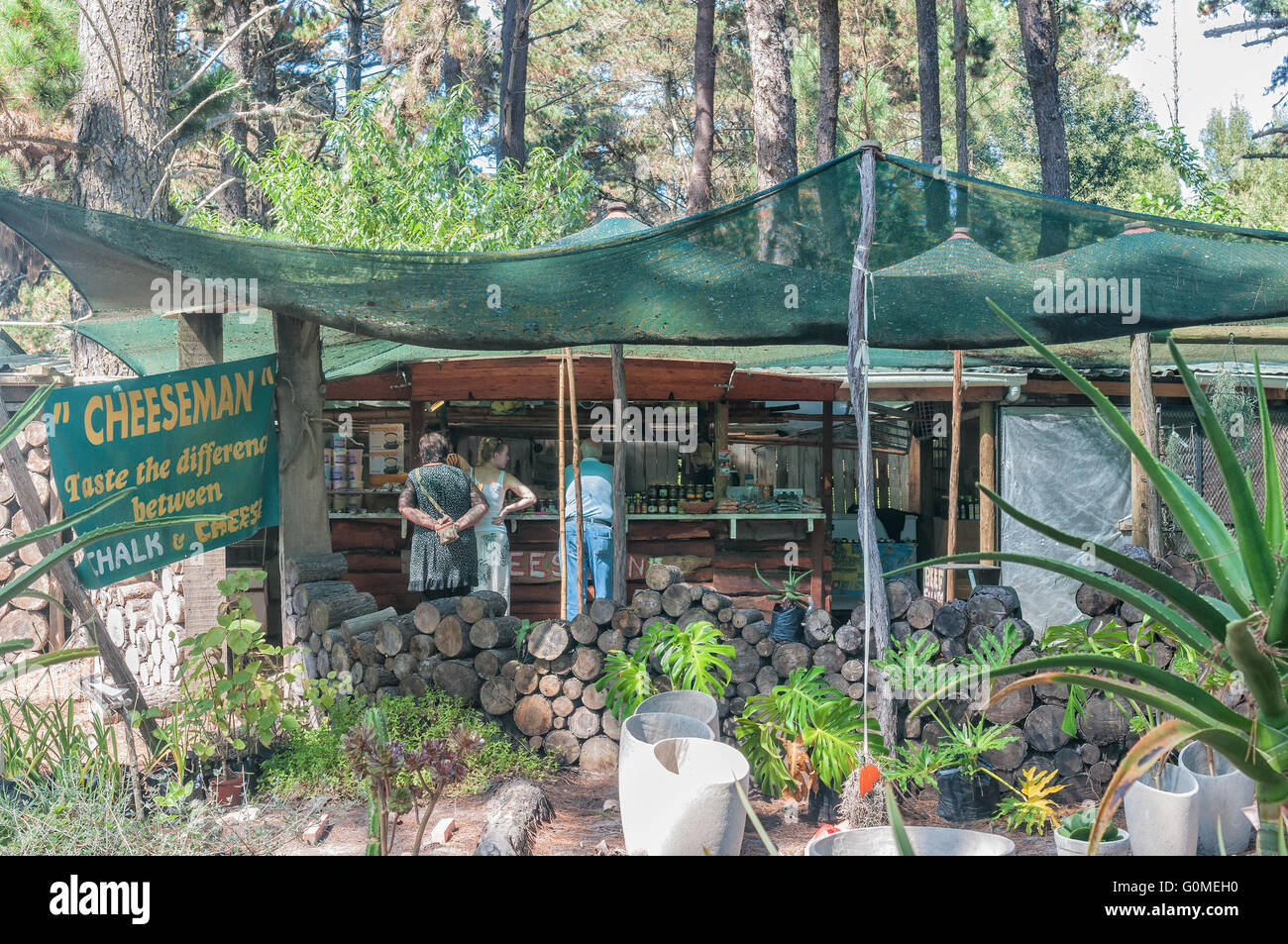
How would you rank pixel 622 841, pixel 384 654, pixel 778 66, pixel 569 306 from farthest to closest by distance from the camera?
pixel 778 66, pixel 384 654, pixel 569 306, pixel 622 841

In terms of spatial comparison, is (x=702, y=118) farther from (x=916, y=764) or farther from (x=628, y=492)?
(x=916, y=764)

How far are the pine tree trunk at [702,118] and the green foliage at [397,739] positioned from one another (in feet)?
29.9

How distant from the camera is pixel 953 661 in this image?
4.52 metres

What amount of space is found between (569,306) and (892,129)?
19509mm

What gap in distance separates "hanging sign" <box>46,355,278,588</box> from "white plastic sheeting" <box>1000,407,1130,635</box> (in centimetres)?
553

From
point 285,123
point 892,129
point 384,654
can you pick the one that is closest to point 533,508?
point 384,654

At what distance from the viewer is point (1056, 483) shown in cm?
780

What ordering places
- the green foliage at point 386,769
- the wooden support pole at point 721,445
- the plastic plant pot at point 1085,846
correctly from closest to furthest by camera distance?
1. the green foliage at point 386,769
2. the plastic plant pot at point 1085,846
3. the wooden support pole at point 721,445

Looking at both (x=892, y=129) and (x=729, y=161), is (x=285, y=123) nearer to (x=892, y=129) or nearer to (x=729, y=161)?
(x=729, y=161)

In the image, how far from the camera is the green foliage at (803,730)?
4324 mm

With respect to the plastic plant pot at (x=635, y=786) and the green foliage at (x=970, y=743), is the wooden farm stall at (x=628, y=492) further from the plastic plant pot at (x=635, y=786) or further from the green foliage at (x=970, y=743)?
the plastic plant pot at (x=635, y=786)

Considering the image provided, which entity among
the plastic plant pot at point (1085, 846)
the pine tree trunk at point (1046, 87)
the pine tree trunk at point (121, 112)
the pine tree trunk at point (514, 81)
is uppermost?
the pine tree trunk at point (514, 81)

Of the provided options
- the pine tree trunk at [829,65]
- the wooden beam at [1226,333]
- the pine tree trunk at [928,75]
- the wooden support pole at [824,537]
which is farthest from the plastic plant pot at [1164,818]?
the pine tree trunk at [928,75]

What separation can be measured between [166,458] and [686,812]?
109 inches
